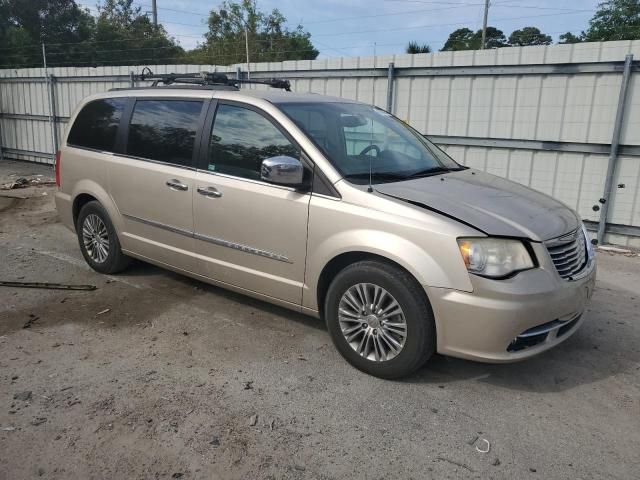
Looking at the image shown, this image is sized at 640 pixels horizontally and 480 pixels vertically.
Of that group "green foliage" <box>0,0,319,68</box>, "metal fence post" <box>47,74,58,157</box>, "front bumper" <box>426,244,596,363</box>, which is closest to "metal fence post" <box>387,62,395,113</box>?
"front bumper" <box>426,244,596,363</box>

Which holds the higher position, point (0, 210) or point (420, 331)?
point (420, 331)

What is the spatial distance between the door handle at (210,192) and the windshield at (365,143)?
0.81 meters

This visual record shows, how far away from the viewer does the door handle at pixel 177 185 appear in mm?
4262

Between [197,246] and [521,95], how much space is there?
5.43m

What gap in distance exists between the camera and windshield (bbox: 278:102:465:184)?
3.69 m

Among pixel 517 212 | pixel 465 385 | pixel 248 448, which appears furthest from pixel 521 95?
pixel 248 448

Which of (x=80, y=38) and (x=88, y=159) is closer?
(x=88, y=159)

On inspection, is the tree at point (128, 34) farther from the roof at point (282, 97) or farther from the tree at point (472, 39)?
the roof at point (282, 97)

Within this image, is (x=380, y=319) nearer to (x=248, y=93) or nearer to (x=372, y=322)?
(x=372, y=322)

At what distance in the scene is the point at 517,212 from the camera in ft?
10.9

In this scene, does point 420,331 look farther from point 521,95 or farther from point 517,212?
point 521,95

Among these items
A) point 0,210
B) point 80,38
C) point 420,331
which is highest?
point 80,38

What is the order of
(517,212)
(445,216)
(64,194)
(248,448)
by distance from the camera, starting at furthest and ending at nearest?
(64,194) → (517,212) → (445,216) → (248,448)

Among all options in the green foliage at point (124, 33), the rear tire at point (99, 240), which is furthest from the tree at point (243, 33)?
the rear tire at point (99, 240)
